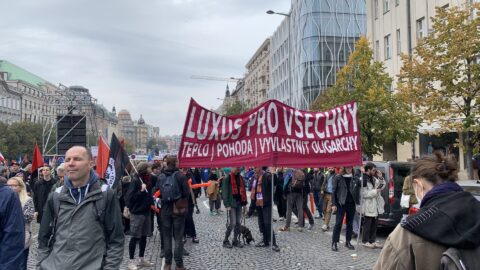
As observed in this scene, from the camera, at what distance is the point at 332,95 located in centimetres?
2605

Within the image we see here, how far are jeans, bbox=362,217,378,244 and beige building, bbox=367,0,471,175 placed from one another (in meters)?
16.4

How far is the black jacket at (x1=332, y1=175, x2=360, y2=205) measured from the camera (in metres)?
9.94

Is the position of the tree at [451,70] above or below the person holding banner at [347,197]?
above

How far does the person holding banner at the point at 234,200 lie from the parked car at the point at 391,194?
3.52 meters

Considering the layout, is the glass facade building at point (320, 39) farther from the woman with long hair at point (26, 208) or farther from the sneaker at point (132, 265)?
the woman with long hair at point (26, 208)

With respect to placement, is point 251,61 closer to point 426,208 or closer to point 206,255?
point 206,255

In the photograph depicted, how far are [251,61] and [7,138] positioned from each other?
6008cm

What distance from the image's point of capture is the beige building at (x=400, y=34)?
26984mm

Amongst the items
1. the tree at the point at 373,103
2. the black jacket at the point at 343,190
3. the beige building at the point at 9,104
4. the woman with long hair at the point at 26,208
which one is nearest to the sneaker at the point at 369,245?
the black jacket at the point at 343,190

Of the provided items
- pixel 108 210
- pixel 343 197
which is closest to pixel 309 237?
pixel 343 197

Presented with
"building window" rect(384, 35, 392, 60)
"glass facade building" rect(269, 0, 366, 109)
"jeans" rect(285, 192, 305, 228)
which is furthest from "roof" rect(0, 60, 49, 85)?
"jeans" rect(285, 192, 305, 228)

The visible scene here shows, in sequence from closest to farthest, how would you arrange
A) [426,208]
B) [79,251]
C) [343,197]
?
[426,208] → [79,251] → [343,197]

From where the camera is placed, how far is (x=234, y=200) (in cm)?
Result: 1023

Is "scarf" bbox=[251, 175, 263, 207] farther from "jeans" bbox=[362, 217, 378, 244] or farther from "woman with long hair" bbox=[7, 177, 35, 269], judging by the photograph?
"woman with long hair" bbox=[7, 177, 35, 269]
